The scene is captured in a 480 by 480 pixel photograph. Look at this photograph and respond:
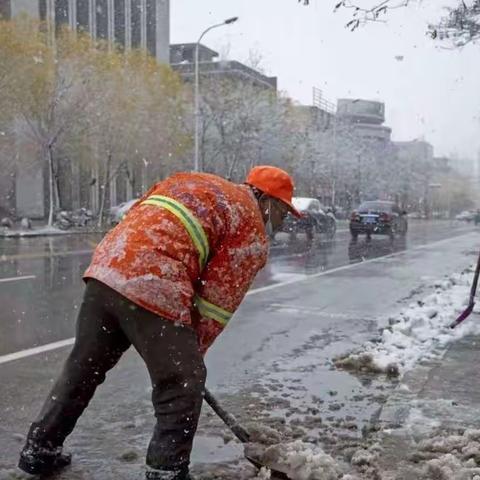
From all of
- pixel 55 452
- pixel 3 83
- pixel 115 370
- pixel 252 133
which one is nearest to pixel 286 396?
pixel 115 370

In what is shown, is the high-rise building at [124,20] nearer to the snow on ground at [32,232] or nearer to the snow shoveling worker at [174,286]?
the snow on ground at [32,232]

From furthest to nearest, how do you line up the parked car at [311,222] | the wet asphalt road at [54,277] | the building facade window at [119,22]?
1. the building facade window at [119,22]
2. the parked car at [311,222]
3. the wet asphalt road at [54,277]

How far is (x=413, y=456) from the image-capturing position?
397cm

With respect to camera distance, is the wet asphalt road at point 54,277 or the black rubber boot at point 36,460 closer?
the black rubber boot at point 36,460

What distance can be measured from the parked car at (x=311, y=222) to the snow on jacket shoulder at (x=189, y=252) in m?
22.0

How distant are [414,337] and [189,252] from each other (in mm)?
4653

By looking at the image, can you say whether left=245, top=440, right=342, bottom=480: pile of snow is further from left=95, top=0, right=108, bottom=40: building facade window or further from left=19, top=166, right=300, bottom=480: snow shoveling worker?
left=95, top=0, right=108, bottom=40: building facade window

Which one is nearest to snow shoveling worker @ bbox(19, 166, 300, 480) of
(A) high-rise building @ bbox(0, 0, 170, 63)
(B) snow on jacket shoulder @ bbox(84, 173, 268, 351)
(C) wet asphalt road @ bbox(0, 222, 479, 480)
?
(B) snow on jacket shoulder @ bbox(84, 173, 268, 351)

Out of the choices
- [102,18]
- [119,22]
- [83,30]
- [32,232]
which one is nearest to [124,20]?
[119,22]

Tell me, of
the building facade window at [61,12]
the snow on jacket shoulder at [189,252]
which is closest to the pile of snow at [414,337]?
the snow on jacket shoulder at [189,252]

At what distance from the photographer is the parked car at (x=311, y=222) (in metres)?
26.6

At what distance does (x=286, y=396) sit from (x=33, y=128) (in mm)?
28548

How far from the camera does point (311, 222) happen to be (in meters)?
26.9

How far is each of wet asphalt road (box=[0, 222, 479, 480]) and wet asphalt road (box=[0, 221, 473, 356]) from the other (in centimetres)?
3
